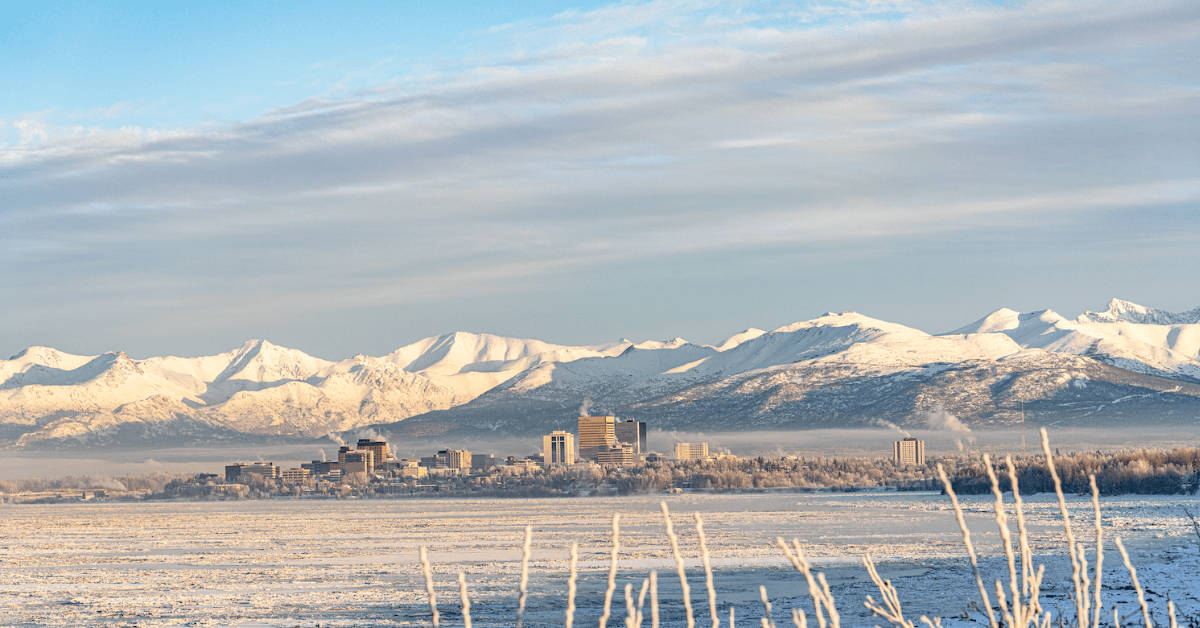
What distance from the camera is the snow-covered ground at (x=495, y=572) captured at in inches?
1736

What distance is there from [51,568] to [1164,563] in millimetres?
52237

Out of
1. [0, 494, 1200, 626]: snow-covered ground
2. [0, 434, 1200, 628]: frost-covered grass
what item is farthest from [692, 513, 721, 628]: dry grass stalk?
[0, 494, 1200, 626]: snow-covered ground

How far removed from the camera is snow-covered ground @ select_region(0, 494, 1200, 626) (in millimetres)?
44094

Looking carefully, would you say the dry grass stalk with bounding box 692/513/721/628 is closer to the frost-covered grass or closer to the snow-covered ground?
the frost-covered grass

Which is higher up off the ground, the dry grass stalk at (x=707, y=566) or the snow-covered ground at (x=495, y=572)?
the dry grass stalk at (x=707, y=566)

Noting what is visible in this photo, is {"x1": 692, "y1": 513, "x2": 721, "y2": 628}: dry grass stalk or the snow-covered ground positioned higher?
{"x1": 692, "y1": 513, "x2": 721, "y2": 628}: dry grass stalk

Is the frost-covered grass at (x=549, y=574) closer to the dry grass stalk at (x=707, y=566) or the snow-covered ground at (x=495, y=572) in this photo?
the snow-covered ground at (x=495, y=572)

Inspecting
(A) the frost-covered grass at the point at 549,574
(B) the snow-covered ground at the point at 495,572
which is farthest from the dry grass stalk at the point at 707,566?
(B) the snow-covered ground at the point at 495,572

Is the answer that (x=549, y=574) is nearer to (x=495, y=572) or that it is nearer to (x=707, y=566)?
(x=495, y=572)

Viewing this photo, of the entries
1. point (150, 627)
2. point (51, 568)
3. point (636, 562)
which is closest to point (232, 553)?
point (51, 568)

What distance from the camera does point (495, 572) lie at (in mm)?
61969

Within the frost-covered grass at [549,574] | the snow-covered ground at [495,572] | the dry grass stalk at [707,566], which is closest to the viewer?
the dry grass stalk at [707,566]

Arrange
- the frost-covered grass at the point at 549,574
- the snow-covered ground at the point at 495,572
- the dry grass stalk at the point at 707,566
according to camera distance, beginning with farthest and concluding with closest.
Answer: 1. the snow-covered ground at the point at 495,572
2. the frost-covered grass at the point at 549,574
3. the dry grass stalk at the point at 707,566

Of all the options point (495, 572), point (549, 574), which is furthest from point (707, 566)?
point (495, 572)
